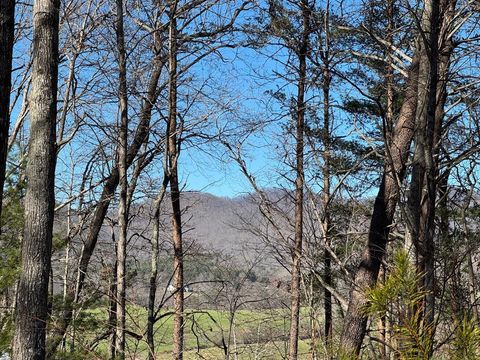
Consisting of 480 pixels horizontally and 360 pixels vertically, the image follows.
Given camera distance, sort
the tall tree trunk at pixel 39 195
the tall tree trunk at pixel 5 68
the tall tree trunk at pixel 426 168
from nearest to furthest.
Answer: the tall tree trunk at pixel 426 168 → the tall tree trunk at pixel 5 68 → the tall tree trunk at pixel 39 195

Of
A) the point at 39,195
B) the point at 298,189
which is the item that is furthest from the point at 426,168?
the point at 298,189

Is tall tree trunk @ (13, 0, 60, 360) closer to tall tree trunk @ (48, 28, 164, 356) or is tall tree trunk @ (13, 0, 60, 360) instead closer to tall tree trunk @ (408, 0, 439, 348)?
tall tree trunk @ (408, 0, 439, 348)

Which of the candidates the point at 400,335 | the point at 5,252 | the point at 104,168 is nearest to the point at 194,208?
the point at 104,168

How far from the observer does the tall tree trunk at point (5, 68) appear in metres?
4.70

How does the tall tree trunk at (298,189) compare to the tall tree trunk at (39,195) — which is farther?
the tall tree trunk at (298,189)

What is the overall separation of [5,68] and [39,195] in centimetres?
120

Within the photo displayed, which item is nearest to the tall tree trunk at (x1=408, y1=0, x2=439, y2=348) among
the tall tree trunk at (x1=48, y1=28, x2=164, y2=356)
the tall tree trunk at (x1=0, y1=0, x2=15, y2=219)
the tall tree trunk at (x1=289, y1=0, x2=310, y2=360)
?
the tall tree trunk at (x1=0, y1=0, x2=15, y2=219)

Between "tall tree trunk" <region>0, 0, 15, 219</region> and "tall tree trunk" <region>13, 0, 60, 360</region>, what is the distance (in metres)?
0.34

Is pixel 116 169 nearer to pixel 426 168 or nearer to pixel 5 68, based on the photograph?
pixel 5 68

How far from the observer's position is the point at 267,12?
1272 cm

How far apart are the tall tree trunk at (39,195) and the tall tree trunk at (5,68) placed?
1.12 ft

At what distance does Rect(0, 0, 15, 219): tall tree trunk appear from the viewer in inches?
185

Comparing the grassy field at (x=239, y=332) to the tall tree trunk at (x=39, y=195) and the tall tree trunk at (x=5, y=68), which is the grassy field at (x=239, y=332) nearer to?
the tall tree trunk at (x=39, y=195)

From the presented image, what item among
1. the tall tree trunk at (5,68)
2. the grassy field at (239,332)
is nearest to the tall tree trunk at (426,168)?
the tall tree trunk at (5,68)
